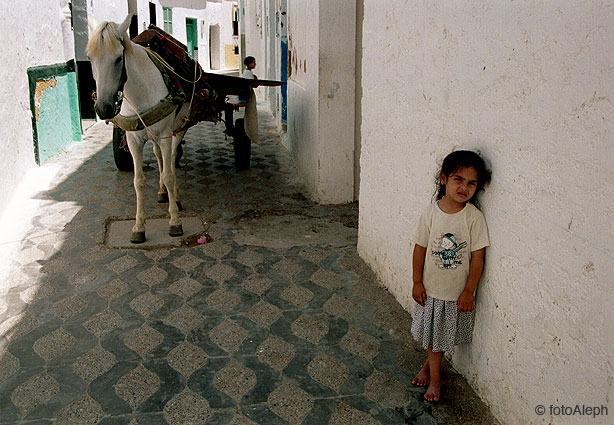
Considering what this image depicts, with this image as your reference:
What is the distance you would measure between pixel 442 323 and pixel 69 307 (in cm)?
250

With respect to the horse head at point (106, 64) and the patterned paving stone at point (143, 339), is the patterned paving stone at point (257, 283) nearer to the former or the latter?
the patterned paving stone at point (143, 339)

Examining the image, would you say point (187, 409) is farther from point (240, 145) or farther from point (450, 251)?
point (240, 145)

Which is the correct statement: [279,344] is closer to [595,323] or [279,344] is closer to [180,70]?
[595,323]

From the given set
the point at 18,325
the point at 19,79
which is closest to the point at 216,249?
the point at 18,325

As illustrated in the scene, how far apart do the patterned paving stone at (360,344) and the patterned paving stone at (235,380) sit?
2.01ft

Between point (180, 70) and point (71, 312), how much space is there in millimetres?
2610

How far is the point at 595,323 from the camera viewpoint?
196cm

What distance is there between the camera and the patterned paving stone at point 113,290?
157 inches

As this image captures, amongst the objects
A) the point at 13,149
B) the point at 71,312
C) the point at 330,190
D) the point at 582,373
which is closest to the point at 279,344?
the point at 71,312

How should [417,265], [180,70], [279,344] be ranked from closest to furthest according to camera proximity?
[417,265], [279,344], [180,70]

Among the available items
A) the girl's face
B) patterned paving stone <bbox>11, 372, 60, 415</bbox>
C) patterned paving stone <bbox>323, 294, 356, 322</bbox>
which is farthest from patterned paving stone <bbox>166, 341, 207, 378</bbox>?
the girl's face

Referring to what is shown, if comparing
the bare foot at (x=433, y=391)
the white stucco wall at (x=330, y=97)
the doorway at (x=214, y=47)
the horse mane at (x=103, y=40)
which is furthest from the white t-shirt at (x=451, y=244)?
the doorway at (x=214, y=47)

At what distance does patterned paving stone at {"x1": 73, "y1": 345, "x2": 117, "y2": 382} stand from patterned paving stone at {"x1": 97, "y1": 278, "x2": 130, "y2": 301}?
72 cm

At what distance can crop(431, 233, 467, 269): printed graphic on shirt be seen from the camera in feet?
8.69
